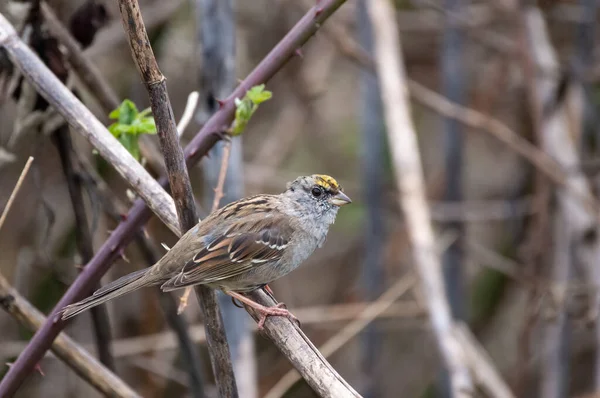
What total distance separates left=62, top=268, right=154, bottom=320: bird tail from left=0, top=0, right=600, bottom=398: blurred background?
0.65 metres

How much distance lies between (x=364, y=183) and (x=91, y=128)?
2676 mm

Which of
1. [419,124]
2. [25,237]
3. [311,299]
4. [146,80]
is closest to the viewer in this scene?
[146,80]

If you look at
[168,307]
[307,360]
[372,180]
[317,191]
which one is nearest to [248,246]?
[317,191]

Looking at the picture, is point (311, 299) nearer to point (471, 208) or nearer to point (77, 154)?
point (471, 208)

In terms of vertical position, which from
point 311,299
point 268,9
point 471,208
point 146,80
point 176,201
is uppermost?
point 268,9

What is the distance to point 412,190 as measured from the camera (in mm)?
3748

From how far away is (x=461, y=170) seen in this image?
471cm

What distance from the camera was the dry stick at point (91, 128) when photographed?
212cm

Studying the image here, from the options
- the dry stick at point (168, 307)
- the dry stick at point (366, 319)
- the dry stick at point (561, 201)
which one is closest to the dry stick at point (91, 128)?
the dry stick at point (168, 307)

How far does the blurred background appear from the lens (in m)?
3.53

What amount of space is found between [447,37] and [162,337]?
2.68 m

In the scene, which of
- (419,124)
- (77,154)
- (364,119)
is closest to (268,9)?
(364,119)

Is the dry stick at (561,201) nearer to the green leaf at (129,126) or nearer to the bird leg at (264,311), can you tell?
the bird leg at (264,311)

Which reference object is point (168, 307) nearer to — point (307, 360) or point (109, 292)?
point (109, 292)
